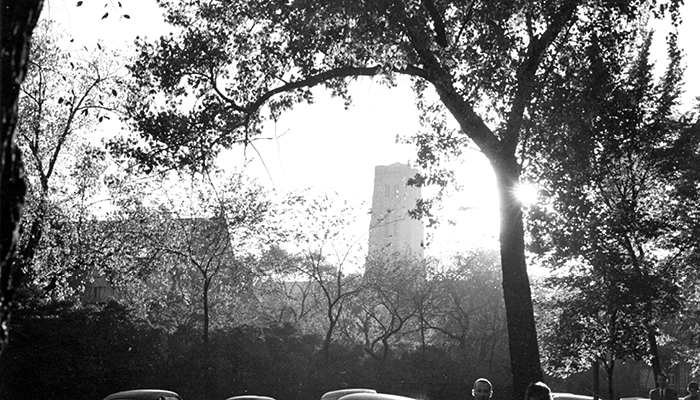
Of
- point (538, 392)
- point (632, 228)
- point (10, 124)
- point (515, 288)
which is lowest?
point (538, 392)

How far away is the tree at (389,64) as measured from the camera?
1234cm

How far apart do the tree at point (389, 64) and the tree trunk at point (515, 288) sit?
0.02 m

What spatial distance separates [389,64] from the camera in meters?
12.7

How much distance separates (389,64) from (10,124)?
9.84m

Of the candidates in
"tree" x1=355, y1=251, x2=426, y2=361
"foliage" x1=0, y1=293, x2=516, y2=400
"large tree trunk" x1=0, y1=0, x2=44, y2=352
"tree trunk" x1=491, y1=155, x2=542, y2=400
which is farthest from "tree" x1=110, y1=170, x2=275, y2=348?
"large tree trunk" x1=0, y1=0, x2=44, y2=352

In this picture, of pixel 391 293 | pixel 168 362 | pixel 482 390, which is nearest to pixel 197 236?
pixel 168 362

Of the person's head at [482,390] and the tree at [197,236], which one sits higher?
the tree at [197,236]

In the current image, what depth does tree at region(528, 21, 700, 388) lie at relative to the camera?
20.9m

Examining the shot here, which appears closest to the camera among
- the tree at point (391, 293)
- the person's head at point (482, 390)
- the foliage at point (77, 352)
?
the person's head at point (482, 390)

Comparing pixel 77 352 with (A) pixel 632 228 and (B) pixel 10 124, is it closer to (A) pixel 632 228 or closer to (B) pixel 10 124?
(A) pixel 632 228

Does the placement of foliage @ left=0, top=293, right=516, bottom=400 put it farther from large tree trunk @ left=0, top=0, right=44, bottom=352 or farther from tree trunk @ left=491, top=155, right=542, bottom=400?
large tree trunk @ left=0, top=0, right=44, bottom=352

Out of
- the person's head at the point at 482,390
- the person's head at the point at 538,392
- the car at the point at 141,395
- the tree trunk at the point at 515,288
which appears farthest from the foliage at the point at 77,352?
the person's head at the point at 538,392

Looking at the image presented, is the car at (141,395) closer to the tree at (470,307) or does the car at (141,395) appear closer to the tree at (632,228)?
the tree at (632,228)

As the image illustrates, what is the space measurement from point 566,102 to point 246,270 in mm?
25847
